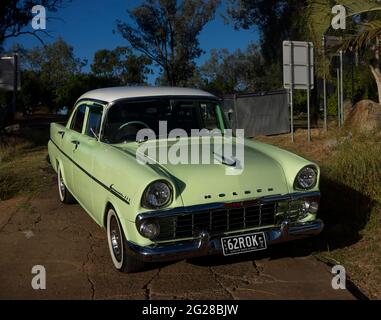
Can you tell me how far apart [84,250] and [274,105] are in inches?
470

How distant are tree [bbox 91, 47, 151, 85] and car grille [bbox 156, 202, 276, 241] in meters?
42.4

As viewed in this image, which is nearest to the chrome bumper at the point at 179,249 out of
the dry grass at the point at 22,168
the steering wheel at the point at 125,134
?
the steering wheel at the point at 125,134

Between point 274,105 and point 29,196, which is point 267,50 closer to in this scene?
point 274,105

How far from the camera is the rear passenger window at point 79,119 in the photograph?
586 centimetres

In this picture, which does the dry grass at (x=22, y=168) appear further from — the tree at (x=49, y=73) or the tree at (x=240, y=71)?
the tree at (x=240, y=71)

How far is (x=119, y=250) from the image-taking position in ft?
14.1

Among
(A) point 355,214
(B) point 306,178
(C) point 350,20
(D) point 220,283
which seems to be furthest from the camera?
(C) point 350,20

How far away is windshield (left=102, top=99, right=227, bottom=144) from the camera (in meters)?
5.00

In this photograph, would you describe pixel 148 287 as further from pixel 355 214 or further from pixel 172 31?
pixel 172 31

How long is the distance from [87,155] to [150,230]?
154cm

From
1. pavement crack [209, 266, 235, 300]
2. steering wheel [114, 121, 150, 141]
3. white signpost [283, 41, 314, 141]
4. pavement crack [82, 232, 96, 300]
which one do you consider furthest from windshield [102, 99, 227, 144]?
white signpost [283, 41, 314, 141]

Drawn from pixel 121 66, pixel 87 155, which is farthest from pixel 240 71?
pixel 87 155
